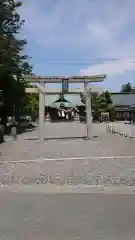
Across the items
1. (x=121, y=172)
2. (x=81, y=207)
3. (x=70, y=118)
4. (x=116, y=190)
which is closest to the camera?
(x=81, y=207)

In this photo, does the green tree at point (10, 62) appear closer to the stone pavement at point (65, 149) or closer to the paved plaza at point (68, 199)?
the stone pavement at point (65, 149)

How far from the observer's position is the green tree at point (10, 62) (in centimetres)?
4172

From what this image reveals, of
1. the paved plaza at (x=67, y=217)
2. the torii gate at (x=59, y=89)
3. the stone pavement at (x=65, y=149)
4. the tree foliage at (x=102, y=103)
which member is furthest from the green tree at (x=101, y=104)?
the paved plaza at (x=67, y=217)

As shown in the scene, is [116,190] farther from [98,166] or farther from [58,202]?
[98,166]

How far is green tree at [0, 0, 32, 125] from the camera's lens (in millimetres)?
41719

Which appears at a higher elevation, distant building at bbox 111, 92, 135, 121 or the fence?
distant building at bbox 111, 92, 135, 121

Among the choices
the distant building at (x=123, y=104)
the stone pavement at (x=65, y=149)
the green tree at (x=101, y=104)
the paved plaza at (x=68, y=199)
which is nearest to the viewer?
the paved plaza at (x=68, y=199)

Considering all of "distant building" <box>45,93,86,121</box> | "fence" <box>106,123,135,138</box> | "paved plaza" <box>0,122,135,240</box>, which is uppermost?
"distant building" <box>45,93,86,121</box>

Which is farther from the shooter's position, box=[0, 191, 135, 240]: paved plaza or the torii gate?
the torii gate

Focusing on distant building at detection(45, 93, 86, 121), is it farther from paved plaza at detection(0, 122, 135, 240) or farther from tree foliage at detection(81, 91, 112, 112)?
paved plaza at detection(0, 122, 135, 240)

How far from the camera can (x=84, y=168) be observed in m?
13.6

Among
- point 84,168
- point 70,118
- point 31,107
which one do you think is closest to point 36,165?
point 84,168

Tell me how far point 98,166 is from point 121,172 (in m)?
1.50

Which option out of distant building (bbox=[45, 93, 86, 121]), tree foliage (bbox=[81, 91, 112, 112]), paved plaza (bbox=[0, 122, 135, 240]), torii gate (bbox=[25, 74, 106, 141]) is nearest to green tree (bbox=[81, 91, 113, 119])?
tree foliage (bbox=[81, 91, 112, 112])
